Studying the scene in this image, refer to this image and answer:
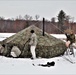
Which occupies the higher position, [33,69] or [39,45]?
[39,45]

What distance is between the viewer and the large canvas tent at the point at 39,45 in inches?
445

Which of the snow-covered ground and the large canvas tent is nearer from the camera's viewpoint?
the snow-covered ground

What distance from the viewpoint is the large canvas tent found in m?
11.3

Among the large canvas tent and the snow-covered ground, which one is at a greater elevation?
the large canvas tent

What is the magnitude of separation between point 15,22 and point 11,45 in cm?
2501

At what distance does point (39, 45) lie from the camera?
37.2 feet

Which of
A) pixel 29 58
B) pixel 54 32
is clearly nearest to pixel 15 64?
pixel 29 58

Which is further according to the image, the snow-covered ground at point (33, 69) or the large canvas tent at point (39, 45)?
the large canvas tent at point (39, 45)

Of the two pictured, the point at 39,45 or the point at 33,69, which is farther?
the point at 39,45

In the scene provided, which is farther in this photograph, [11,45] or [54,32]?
[54,32]

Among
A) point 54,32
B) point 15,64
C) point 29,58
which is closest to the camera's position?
point 15,64

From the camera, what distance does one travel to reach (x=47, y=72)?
8180 millimetres

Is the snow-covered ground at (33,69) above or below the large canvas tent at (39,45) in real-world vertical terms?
below

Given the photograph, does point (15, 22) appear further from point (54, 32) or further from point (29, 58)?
point (29, 58)
